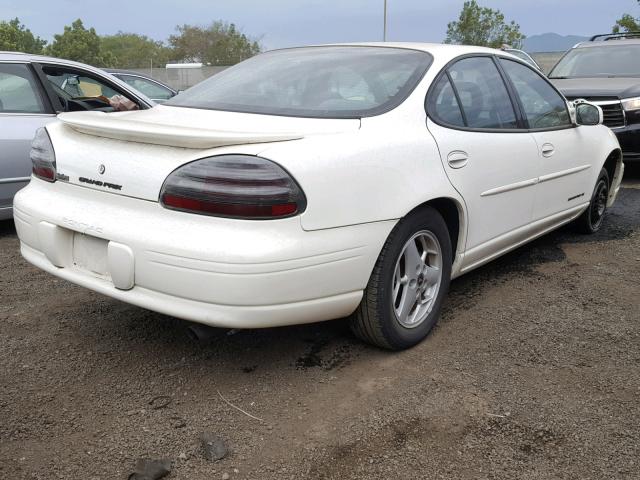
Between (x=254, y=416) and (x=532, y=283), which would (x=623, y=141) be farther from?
(x=254, y=416)

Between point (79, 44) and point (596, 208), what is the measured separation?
69094 millimetres

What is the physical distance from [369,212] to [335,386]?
0.76m

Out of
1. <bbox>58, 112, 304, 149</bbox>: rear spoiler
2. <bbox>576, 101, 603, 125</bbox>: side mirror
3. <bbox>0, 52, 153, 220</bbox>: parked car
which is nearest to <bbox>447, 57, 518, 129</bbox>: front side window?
<bbox>576, 101, 603, 125</bbox>: side mirror

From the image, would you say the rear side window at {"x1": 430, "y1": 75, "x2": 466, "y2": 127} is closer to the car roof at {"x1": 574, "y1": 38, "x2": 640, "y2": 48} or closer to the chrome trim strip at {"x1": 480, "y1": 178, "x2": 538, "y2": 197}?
the chrome trim strip at {"x1": 480, "y1": 178, "x2": 538, "y2": 197}

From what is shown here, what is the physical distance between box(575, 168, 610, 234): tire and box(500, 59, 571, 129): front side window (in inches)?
33.5

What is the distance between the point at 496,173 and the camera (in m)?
3.45

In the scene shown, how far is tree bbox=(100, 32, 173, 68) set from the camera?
70.8m

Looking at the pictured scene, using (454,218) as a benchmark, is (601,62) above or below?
above

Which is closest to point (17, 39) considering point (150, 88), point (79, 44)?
point (79, 44)

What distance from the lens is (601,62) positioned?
8.82 meters

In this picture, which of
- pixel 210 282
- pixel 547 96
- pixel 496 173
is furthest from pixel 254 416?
pixel 547 96

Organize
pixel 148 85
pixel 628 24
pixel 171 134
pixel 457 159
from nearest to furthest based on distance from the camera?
pixel 171 134, pixel 457 159, pixel 148 85, pixel 628 24

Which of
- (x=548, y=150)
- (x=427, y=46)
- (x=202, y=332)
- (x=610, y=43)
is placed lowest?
(x=202, y=332)

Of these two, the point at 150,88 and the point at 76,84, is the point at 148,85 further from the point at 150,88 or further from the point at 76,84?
the point at 76,84
